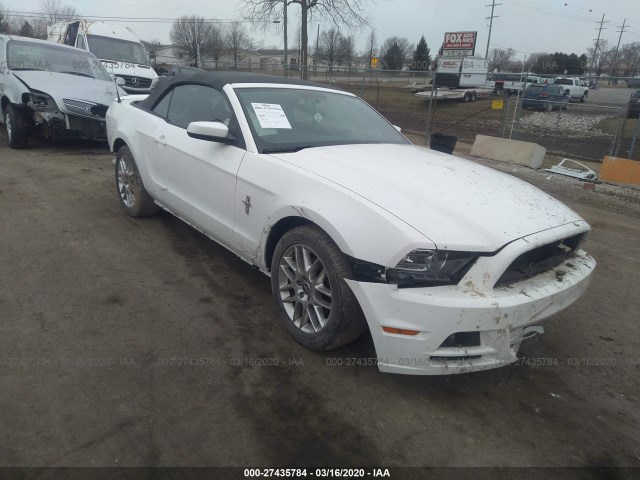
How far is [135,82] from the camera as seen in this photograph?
13594 millimetres

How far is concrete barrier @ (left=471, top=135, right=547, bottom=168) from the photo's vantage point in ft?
31.9

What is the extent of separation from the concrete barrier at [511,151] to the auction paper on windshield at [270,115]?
7.84 metres

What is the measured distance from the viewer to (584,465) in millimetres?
2176

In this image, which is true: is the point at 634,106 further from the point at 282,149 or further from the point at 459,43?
the point at 459,43

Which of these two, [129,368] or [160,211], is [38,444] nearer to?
[129,368]

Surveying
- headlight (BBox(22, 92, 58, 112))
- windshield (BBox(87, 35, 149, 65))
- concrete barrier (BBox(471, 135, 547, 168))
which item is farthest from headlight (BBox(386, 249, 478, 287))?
windshield (BBox(87, 35, 149, 65))

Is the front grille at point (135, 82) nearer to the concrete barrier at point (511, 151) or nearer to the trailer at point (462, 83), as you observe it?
the concrete barrier at point (511, 151)

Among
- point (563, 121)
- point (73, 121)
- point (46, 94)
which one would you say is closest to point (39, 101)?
point (46, 94)

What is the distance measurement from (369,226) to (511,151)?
8.98 meters

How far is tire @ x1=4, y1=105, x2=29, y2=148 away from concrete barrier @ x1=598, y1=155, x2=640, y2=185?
10.5 meters

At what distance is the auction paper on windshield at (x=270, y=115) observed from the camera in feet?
11.1

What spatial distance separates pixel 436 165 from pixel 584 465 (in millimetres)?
1974

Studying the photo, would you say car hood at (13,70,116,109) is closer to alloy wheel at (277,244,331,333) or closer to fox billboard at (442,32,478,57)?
alloy wheel at (277,244,331,333)

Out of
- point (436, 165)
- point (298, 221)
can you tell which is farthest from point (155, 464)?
point (436, 165)
